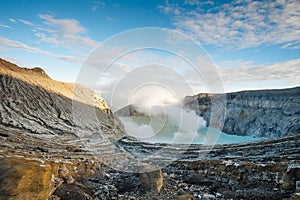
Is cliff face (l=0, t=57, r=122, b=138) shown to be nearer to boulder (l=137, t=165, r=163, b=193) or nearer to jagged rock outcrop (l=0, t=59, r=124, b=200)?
jagged rock outcrop (l=0, t=59, r=124, b=200)

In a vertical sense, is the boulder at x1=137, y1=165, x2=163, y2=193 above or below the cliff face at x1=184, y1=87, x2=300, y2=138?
below

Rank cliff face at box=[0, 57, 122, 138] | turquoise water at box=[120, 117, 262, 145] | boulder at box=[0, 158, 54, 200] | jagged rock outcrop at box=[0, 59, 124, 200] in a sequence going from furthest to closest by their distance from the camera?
turquoise water at box=[120, 117, 262, 145] → cliff face at box=[0, 57, 122, 138] → jagged rock outcrop at box=[0, 59, 124, 200] → boulder at box=[0, 158, 54, 200]

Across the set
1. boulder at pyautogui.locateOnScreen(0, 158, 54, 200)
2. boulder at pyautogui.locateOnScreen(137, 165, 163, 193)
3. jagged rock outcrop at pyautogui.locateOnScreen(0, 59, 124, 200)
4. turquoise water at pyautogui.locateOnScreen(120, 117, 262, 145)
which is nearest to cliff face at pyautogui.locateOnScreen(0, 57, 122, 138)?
jagged rock outcrop at pyautogui.locateOnScreen(0, 59, 124, 200)

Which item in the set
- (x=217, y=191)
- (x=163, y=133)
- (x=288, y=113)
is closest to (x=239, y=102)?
(x=288, y=113)

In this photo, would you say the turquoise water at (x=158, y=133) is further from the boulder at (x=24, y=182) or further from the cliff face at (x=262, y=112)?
the boulder at (x=24, y=182)

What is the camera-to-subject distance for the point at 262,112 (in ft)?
117

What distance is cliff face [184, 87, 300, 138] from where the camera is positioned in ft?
103

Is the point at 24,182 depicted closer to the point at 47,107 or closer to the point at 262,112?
the point at 47,107

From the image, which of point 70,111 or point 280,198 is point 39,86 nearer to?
point 70,111

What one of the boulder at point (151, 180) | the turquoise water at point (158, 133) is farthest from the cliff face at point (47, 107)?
the boulder at point (151, 180)

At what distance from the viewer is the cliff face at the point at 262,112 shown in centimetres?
3138

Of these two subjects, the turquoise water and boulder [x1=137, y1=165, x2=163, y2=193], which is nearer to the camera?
boulder [x1=137, y1=165, x2=163, y2=193]

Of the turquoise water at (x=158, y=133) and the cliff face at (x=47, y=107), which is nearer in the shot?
the cliff face at (x=47, y=107)

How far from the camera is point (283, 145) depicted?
1194 cm
